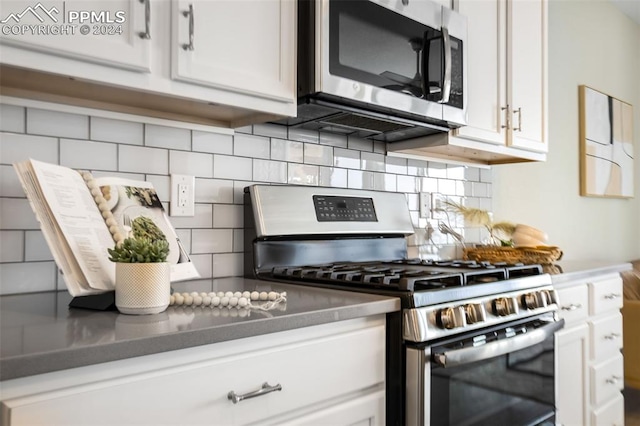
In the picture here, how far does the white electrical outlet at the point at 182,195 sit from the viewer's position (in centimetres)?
166

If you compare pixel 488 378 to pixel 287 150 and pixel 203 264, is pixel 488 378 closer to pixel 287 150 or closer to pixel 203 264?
pixel 203 264

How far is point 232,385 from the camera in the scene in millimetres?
1045

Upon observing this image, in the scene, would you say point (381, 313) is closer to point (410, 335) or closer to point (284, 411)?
point (410, 335)

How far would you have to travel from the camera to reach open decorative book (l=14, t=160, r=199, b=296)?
3.70ft

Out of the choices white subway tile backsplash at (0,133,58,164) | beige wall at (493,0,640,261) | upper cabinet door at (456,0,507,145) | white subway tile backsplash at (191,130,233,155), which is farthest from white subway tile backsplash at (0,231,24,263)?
beige wall at (493,0,640,261)

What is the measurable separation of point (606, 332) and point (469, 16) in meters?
1.53

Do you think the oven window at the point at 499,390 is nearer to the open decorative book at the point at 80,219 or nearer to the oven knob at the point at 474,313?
the oven knob at the point at 474,313

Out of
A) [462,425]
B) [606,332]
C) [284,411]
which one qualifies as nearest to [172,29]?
[284,411]

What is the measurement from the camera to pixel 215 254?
1775 mm

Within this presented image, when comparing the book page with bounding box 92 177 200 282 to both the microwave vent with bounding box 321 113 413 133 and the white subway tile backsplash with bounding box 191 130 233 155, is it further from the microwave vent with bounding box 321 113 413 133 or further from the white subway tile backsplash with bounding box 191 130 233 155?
the microwave vent with bounding box 321 113 413 133

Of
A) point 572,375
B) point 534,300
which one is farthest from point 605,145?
point 534,300

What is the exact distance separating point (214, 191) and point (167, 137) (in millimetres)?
234

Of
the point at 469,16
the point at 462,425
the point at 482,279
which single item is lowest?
the point at 462,425

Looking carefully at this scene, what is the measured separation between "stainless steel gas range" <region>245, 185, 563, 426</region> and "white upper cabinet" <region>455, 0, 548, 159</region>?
0.58 m
